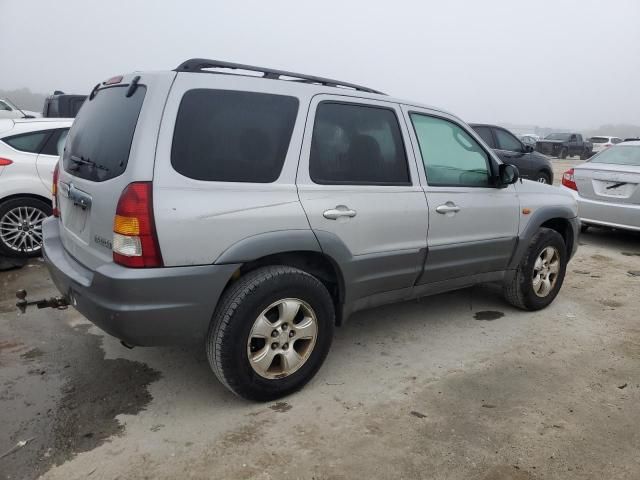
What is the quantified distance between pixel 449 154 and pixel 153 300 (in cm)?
238

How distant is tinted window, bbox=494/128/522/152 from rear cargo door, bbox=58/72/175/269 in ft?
30.7

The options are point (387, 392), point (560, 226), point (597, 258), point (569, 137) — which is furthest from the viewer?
point (569, 137)

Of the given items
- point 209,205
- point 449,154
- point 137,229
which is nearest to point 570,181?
point 449,154

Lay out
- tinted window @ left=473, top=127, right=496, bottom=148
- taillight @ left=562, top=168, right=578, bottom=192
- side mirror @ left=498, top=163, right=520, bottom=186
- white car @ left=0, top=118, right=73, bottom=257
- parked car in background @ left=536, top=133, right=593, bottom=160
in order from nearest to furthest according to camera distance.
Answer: side mirror @ left=498, top=163, right=520, bottom=186, white car @ left=0, top=118, right=73, bottom=257, taillight @ left=562, top=168, right=578, bottom=192, tinted window @ left=473, top=127, right=496, bottom=148, parked car in background @ left=536, top=133, right=593, bottom=160

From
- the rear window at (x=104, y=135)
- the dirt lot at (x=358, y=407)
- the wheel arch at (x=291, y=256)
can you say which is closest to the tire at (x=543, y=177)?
the dirt lot at (x=358, y=407)

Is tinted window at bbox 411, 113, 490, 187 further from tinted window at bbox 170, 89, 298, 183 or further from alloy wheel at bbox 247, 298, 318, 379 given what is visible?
alloy wheel at bbox 247, 298, 318, 379

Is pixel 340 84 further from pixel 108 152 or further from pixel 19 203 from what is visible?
pixel 19 203

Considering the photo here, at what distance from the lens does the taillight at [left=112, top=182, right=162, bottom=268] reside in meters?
2.39

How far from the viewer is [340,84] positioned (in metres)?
3.38

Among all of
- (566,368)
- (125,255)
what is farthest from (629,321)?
(125,255)

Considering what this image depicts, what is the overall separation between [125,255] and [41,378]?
1.32 metres

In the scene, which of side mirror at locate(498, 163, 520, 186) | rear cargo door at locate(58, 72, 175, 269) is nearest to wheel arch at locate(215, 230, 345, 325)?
rear cargo door at locate(58, 72, 175, 269)

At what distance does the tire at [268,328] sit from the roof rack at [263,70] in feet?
3.73

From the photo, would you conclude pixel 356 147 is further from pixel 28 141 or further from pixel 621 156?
pixel 621 156
